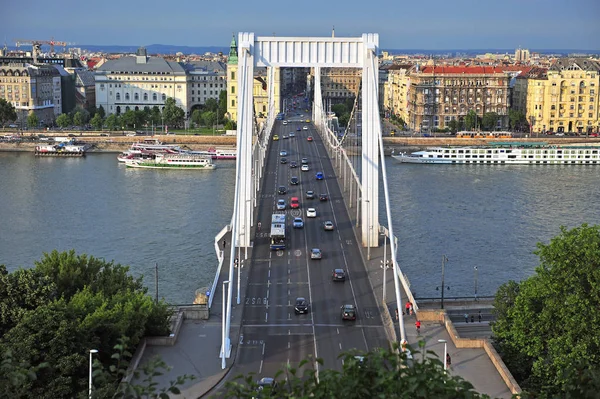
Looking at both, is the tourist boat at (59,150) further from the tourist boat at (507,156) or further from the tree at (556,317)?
the tree at (556,317)

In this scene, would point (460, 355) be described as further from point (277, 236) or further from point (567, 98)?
point (567, 98)

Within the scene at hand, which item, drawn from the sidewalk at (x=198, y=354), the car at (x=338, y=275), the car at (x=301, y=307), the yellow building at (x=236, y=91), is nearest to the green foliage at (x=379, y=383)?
the sidewalk at (x=198, y=354)

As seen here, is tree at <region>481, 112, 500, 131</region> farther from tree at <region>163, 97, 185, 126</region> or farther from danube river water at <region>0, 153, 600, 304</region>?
tree at <region>163, 97, 185, 126</region>

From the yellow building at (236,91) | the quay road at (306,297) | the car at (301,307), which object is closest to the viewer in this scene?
the quay road at (306,297)

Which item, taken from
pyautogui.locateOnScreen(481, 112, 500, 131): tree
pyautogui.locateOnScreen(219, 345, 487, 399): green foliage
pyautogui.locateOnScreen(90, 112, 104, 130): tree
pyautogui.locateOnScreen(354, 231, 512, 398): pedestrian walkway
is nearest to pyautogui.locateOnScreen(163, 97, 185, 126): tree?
pyautogui.locateOnScreen(90, 112, 104, 130): tree

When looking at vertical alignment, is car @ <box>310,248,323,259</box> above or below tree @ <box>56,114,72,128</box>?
below

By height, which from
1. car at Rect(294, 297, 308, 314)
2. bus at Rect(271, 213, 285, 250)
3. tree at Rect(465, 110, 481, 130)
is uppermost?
tree at Rect(465, 110, 481, 130)

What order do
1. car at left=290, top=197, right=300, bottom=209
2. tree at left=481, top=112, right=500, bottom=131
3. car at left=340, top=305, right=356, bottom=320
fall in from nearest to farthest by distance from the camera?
car at left=340, top=305, right=356, bottom=320 → car at left=290, top=197, right=300, bottom=209 → tree at left=481, top=112, right=500, bottom=131
